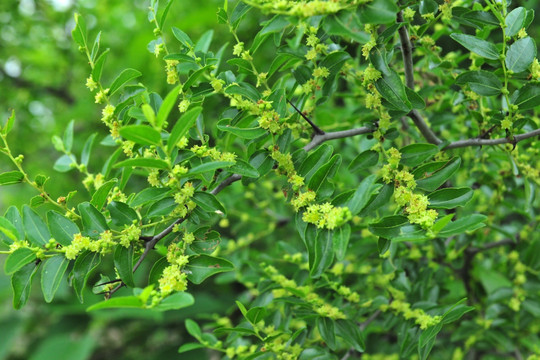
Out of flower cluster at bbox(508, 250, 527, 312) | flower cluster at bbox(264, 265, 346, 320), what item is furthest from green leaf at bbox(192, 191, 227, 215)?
flower cluster at bbox(508, 250, 527, 312)

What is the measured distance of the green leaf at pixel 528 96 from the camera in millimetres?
897

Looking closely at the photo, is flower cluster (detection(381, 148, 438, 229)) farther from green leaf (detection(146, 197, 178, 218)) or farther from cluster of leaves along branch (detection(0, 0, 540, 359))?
green leaf (detection(146, 197, 178, 218))

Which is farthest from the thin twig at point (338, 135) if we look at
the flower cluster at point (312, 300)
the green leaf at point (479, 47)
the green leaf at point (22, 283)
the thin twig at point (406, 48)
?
the green leaf at point (22, 283)

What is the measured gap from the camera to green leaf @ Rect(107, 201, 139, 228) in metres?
0.84

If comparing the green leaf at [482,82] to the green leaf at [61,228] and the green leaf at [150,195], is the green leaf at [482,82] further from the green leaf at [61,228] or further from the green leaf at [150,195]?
the green leaf at [61,228]

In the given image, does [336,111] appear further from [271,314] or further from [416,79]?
[271,314]

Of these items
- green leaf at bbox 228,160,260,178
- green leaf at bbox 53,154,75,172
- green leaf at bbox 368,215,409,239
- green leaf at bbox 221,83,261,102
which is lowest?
green leaf at bbox 53,154,75,172

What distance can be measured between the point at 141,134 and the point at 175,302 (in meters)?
0.24

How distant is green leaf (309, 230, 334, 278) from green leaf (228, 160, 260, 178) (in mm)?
152

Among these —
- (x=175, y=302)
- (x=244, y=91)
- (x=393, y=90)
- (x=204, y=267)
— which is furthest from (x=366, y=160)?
(x=175, y=302)

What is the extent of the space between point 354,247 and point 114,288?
71cm

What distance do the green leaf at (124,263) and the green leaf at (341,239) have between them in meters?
0.36

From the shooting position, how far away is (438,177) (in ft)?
2.82

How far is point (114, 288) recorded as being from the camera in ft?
2.80
